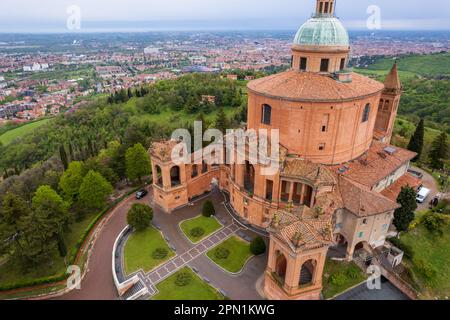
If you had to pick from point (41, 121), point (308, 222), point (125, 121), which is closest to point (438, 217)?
point (308, 222)

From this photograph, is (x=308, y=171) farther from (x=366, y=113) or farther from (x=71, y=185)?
(x=71, y=185)

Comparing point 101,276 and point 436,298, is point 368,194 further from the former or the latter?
point 101,276

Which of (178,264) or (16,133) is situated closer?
(178,264)

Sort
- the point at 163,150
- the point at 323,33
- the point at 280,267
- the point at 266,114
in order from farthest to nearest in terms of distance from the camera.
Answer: the point at 163,150, the point at 266,114, the point at 323,33, the point at 280,267

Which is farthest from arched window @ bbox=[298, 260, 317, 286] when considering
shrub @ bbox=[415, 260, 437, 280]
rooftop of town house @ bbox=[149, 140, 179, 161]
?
rooftop of town house @ bbox=[149, 140, 179, 161]

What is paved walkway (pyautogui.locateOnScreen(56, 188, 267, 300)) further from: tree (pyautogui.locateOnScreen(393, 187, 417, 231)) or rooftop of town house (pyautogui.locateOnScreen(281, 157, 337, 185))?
tree (pyautogui.locateOnScreen(393, 187, 417, 231))

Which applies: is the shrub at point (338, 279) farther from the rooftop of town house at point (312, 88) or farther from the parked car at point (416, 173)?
the parked car at point (416, 173)

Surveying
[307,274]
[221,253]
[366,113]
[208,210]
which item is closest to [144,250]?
[221,253]
